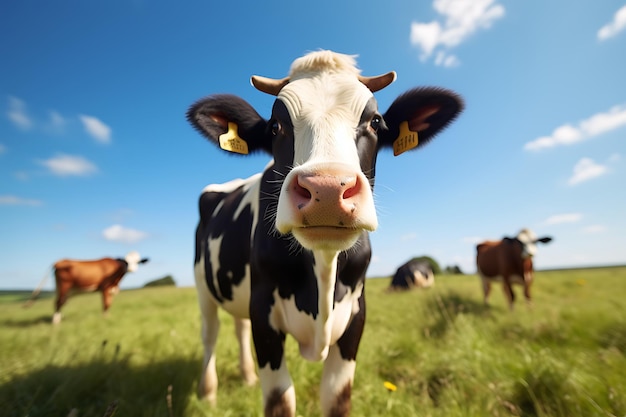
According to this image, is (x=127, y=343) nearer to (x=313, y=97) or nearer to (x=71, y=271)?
(x=313, y=97)

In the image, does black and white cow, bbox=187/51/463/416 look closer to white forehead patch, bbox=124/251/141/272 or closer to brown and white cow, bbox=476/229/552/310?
brown and white cow, bbox=476/229/552/310

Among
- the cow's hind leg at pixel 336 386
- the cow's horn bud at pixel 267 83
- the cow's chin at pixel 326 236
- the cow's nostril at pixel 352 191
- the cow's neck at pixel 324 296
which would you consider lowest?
the cow's hind leg at pixel 336 386

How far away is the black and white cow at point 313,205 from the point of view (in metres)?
1.44

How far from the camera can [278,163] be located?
84.6 inches

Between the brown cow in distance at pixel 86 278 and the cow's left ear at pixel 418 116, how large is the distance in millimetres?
11311

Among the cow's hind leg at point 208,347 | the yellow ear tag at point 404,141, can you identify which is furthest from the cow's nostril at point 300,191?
the cow's hind leg at point 208,347

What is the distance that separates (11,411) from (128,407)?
88 centimetres

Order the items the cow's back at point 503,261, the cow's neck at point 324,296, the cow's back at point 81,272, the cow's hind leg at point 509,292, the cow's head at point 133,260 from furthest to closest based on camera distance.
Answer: the cow's head at point 133,260 < the cow's back at point 81,272 < the cow's back at point 503,261 < the cow's hind leg at point 509,292 < the cow's neck at point 324,296

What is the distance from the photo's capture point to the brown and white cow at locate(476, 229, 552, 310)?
959 cm

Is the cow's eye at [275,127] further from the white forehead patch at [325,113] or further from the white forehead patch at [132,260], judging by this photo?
the white forehead patch at [132,260]

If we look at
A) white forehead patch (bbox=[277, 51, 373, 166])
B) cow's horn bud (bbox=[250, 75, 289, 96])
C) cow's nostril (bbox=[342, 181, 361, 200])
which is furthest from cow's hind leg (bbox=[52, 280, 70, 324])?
cow's nostril (bbox=[342, 181, 361, 200])

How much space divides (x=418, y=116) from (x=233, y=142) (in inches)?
66.4

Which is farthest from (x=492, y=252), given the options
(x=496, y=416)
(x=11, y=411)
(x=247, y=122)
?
(x=11, y=411)

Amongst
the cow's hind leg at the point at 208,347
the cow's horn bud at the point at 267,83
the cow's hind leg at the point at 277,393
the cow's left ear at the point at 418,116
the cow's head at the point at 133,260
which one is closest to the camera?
the cow's hind leg at the point at 277,393
